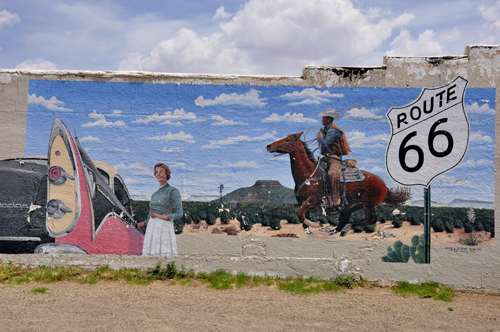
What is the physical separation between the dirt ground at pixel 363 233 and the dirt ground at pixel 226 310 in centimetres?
86

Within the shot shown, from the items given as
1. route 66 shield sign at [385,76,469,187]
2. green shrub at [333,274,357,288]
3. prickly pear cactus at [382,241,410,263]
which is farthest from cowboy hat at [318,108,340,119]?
green shrub at [333,274,357,288]

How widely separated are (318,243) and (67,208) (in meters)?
4.50

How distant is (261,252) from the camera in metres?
6.45

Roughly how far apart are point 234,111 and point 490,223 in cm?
471

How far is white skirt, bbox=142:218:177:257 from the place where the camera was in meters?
6.53

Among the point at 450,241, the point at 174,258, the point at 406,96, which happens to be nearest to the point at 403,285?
the point at 450,241

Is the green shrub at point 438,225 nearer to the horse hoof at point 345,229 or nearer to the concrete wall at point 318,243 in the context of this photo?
the concrete wall at point 318,243

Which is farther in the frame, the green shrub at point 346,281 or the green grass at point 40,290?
the green shrub at point 346,281

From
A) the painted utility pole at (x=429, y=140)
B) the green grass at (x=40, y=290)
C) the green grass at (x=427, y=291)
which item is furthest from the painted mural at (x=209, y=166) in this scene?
the green grass at (x=40, y=290)

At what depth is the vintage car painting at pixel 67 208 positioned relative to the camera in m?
6.57

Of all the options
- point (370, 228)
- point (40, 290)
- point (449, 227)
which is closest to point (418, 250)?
point (449, 227)

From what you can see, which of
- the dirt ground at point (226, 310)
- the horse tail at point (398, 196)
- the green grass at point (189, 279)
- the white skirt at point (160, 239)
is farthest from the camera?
the white skirt at point (160, 239)

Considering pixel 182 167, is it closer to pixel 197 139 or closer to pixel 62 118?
pixel 197 139

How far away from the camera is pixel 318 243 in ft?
20.9
